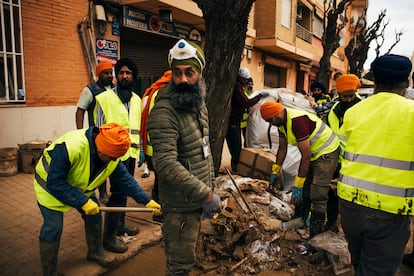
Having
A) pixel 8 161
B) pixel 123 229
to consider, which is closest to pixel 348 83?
pixel 123 229

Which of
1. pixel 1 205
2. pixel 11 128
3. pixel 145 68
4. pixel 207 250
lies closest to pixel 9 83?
pixel 11 128

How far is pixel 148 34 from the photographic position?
8.69 metres

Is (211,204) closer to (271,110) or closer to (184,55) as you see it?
(184,55)

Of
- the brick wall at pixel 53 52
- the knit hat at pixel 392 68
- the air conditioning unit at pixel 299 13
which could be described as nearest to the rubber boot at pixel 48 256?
the knit hat at pixel 392 68

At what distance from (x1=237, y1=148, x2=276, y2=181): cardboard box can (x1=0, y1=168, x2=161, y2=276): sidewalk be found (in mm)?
1898

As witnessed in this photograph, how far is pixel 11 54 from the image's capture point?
5.52 m

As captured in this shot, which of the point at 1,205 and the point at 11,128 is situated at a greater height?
the point at 11,128

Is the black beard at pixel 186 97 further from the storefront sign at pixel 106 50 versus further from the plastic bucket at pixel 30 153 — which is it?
the storefront sign at pixel 106 50

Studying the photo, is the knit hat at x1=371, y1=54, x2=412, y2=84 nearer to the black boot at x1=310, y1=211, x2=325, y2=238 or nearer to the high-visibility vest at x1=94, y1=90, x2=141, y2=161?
the black boot at x1=310, y1=211, x2=325, y2=238

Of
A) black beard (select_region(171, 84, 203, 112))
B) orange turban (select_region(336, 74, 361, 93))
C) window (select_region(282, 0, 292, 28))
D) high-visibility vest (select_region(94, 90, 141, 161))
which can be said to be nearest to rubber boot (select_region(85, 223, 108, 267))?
high-visibility vest (select_region(94, 90, 141, 161))

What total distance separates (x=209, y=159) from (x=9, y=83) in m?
4.86

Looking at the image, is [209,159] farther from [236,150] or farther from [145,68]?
[145,68]

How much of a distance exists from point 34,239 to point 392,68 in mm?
3524

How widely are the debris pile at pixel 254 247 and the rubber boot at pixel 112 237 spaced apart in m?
0.77
